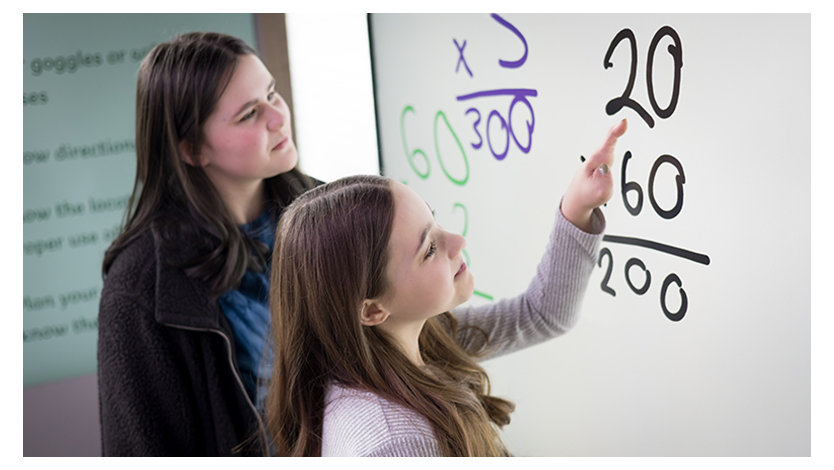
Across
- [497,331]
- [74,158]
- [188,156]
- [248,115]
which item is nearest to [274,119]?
[248,115]

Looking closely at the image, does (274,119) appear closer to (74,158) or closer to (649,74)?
(649,74)

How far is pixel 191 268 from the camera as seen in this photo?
98cm

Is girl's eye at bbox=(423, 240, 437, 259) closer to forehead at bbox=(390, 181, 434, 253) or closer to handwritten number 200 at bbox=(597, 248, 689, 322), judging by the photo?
forehead at bbox=(390, 181, 434, 253)

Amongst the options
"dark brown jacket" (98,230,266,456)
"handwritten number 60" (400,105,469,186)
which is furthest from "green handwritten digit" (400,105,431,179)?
"dark brown jacket" (98,230,266,456)

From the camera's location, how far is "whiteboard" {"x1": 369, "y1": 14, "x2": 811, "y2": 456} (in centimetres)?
70

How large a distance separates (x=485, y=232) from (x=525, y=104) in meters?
0.28

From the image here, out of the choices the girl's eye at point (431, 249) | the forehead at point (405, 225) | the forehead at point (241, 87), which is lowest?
the girl's eye at point (431, 249)

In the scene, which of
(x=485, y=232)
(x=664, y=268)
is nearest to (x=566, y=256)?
(x=664, y=268)

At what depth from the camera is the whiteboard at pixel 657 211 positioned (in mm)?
702

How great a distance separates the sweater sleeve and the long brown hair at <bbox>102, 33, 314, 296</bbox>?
1.06 feet

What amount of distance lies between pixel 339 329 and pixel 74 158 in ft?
4.74

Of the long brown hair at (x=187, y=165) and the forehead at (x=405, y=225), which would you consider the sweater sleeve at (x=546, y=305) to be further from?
the long brown hair at (x=187, y=165)

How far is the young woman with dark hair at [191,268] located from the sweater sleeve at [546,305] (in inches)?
11.7

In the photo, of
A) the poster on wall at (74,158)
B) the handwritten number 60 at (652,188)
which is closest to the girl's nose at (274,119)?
the handwritten number 60 at (652,188)
